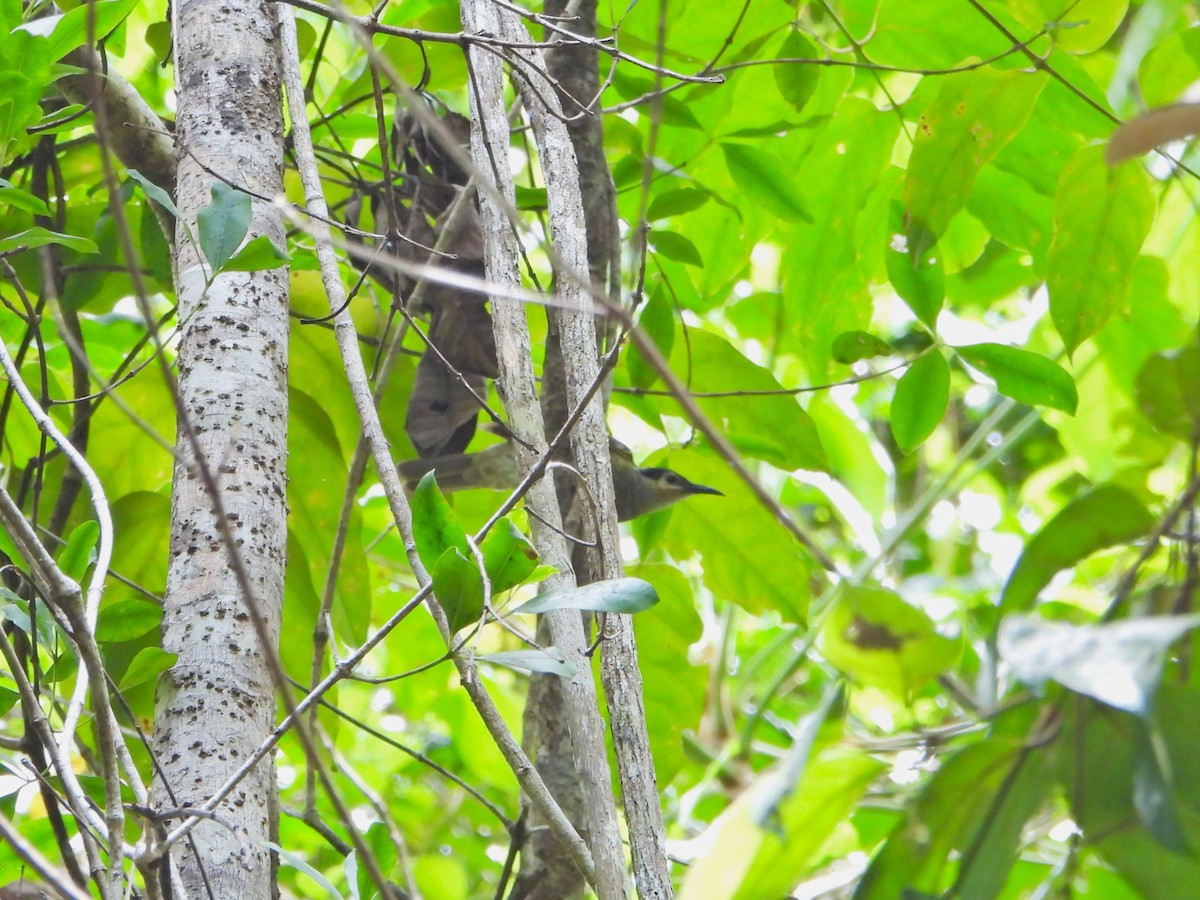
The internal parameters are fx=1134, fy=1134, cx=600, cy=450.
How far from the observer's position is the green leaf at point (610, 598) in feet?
3.03

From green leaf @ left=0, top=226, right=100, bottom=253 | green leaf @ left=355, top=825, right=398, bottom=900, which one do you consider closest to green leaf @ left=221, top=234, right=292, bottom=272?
green leaf @ left=0, top=226, right=100, bottom=253

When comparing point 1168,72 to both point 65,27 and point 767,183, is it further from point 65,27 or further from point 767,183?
point 65,27

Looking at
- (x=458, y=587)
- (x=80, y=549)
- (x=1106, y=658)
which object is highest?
(x=80, y=549)

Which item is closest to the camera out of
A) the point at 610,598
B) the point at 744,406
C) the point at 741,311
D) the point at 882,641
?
the point at 882,641

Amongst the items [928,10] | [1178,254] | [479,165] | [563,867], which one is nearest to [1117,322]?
[1178,254]

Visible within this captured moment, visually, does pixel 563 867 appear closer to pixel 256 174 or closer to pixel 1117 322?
pixel 256 174

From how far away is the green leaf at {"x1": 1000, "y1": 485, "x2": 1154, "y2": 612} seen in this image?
0.58 meters

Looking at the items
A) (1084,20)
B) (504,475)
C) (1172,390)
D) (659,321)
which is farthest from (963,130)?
(504,475)

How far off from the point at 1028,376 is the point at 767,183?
1.72 ft

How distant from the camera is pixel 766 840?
0.52 meters

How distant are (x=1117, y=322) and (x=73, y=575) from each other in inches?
60.3

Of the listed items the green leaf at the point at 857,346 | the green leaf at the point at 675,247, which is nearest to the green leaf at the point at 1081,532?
the green leaf at the point at 857,346

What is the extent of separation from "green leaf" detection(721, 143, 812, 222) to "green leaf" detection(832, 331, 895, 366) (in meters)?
0.21

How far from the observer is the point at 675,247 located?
6.24 feet
